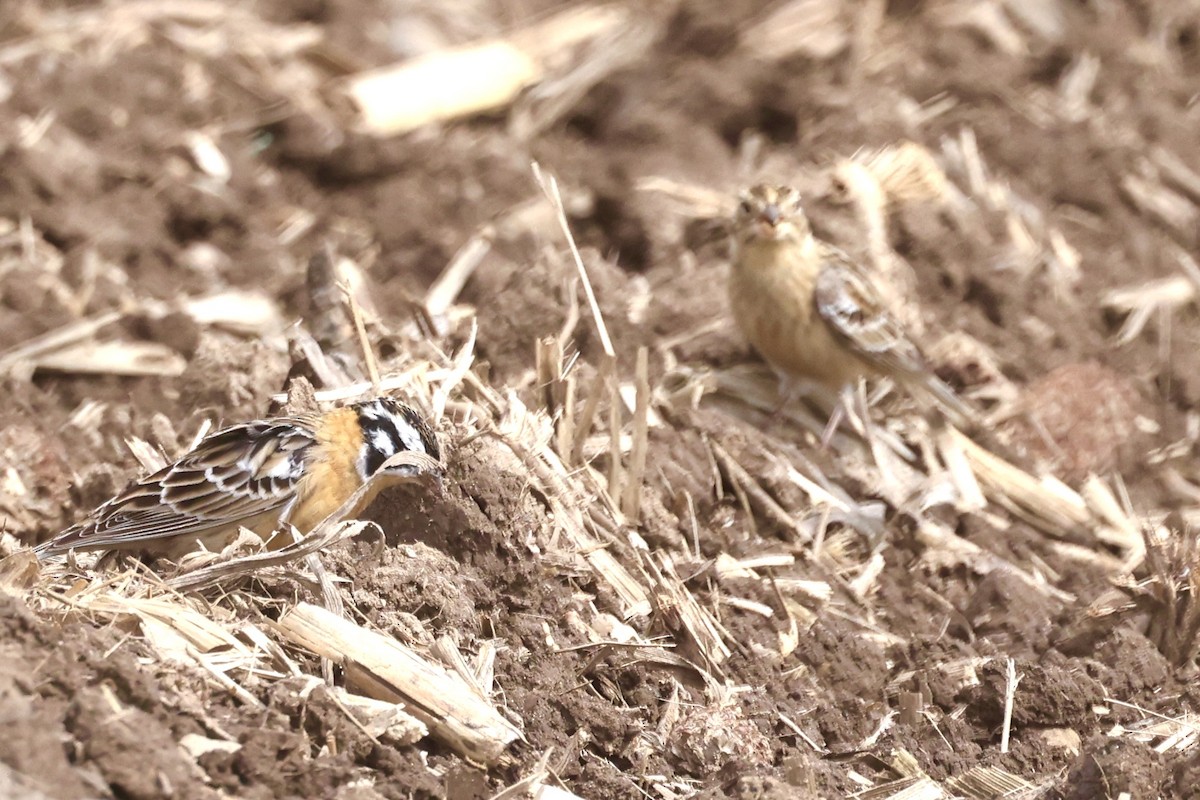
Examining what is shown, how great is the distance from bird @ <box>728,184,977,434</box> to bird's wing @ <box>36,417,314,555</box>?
238 cm

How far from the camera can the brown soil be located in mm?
4691

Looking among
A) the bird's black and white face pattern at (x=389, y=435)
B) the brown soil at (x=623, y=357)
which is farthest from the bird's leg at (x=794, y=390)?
the bird's black and white face pattern at (x=389, y=435)

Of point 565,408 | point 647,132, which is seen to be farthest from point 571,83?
point 565,408

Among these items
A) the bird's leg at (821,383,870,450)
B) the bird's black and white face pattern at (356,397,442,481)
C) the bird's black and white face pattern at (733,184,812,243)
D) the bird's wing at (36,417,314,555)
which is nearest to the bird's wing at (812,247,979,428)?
the bird's leg at (821,383,870,450)

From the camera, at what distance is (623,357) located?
702cm

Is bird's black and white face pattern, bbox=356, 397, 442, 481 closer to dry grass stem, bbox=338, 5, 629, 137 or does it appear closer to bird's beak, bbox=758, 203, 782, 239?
bird's beak, bbox=758, 203, 782, 239

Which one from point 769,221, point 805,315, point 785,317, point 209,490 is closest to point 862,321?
point 805,315

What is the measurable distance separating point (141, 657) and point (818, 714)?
220 cm

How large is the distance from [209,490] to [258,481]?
18cm

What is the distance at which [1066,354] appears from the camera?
7852 millimetres

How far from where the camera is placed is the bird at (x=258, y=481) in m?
5.60

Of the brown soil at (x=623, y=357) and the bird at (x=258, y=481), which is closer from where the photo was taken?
the brown soil at (x=623, y=357)

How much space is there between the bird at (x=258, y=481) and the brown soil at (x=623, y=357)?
22 cm

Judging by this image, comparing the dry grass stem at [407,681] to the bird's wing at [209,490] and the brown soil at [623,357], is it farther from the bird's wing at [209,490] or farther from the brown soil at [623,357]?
the bird's wing at [209,490]
